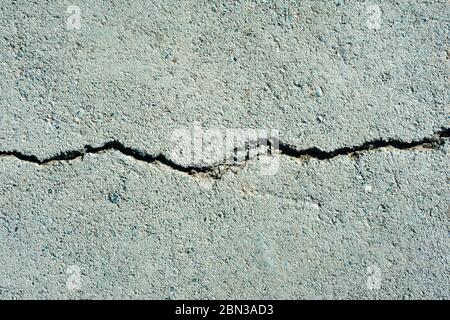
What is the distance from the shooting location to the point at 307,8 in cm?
298

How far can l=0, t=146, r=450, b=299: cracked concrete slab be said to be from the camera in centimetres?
294

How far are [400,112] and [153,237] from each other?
124 centimetres

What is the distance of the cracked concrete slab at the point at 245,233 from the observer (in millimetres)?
2939

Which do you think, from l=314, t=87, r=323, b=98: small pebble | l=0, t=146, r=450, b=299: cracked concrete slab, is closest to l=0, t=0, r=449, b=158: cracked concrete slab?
l=314, t=87, r=323, b=98: small pebble

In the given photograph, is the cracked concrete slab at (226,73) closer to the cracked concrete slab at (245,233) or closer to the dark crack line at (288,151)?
the dark crack line at (288,151)

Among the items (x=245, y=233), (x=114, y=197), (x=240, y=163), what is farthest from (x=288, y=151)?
(x=114, y=197)

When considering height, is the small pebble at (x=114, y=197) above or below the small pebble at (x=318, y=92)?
below

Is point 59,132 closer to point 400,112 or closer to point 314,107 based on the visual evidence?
point 314,107

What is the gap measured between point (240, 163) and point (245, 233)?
314mm

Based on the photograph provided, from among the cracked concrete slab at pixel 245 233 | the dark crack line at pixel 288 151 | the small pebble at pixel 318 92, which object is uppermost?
the small pebble at pixel 318 92

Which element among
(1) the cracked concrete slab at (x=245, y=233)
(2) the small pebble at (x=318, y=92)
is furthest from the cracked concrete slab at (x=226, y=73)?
(1) the cracked concrete slab at (x=245, y=233)

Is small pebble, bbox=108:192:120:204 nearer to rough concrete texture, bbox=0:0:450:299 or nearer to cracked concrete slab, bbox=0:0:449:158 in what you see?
rough concrete texture, bbox=0:0:450:299

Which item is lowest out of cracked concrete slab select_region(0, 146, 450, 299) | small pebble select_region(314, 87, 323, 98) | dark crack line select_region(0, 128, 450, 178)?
cracked concrete slab select_region(0, 146, 450, 299)
